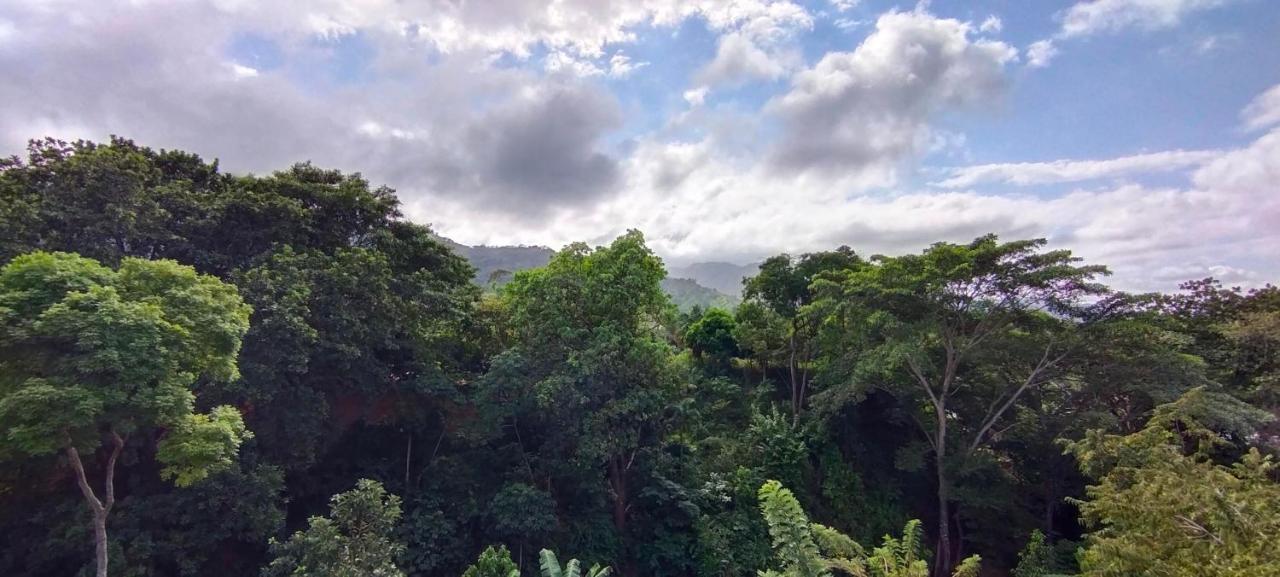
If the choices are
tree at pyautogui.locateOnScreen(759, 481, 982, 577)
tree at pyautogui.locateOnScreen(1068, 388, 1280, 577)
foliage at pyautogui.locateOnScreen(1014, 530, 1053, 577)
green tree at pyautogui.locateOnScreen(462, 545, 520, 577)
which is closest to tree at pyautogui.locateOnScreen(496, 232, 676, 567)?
green tree at pyautogui.locateOnScreen(462, 545, 520, 577)

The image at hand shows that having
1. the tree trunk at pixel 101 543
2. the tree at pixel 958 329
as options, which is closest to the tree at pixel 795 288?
the tree at pixel 958 329

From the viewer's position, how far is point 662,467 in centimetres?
1439

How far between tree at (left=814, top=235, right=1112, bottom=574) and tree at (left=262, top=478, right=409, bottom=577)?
38.1 ft

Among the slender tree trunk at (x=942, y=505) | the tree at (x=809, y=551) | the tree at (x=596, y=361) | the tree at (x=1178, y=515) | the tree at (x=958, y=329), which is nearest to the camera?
the tree at (x=1178, y=515)

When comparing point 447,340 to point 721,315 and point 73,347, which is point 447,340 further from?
point 721,315

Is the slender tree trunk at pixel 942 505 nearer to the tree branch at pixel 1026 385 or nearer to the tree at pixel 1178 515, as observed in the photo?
the tree branch at pixel 1026 385

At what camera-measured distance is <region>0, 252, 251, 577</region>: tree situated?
271 inches

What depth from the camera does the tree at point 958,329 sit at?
13547 millimetres

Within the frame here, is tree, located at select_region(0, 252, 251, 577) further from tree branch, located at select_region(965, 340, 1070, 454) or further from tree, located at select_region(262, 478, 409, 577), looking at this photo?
tree branch, located at select_region(965, 340, 1070, 454)

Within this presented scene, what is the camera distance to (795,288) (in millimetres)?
19375

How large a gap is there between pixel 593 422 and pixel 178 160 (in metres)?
12.2

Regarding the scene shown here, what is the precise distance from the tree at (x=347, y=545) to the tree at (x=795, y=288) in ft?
45.2

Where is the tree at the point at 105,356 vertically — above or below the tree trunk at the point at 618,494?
above

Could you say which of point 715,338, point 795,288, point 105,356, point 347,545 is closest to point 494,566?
point 347,545
